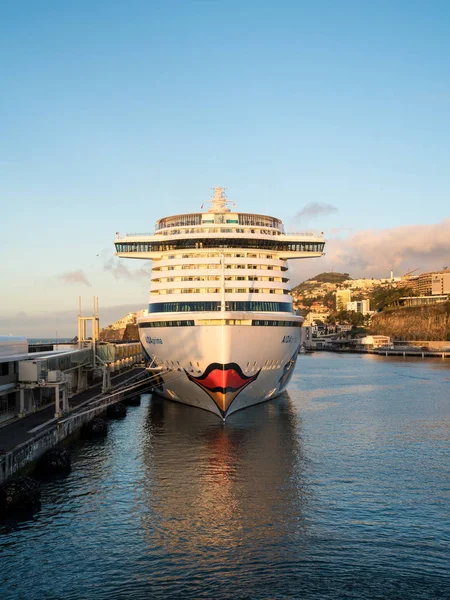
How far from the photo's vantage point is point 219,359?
37156 millimetres

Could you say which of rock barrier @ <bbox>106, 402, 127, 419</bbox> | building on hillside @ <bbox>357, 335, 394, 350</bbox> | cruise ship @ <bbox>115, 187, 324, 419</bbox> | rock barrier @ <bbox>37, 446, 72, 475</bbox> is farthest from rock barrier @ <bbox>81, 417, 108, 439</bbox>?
building on hillside @ <bbox>357, 335, 394, 350</bbox>

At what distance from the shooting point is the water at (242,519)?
57.6ft

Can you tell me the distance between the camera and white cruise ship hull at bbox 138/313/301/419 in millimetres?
37375

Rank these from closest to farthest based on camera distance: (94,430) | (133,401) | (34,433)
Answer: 1. (34,433)
2. (94,430)
3. (133,401)

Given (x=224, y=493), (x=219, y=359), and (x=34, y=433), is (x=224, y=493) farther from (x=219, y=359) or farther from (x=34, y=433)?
(x=219, y=359)

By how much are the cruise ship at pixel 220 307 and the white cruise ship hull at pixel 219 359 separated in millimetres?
65

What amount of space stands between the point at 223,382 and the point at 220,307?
534cm

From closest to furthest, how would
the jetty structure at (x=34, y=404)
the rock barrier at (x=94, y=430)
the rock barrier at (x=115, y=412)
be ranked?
the jetty structure at (x=34, y=404), the rock barrier at (x=94, y=430), the rock barrier at (x=115, y=412)

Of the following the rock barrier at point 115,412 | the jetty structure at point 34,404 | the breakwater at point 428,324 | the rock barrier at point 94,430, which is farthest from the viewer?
the breakwater at point 428,324

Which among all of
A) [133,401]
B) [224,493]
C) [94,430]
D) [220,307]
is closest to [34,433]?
[94,430]

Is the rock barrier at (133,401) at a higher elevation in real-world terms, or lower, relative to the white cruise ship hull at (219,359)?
lower

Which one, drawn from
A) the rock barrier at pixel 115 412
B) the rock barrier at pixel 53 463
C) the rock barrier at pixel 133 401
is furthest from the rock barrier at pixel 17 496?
the rock barrier at pixel 133 401

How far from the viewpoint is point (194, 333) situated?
38.5 meters

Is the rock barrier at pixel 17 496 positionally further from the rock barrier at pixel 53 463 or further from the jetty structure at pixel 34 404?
the rock barrier at pixel 53 463
